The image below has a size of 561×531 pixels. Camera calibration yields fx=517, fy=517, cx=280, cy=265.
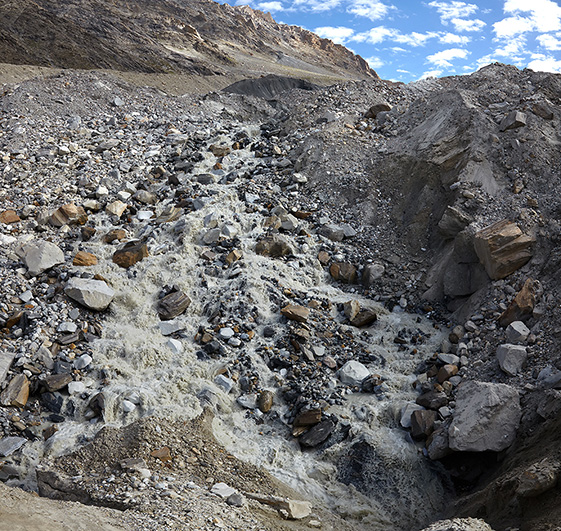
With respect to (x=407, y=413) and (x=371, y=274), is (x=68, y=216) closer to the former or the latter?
(x=371, y=274)

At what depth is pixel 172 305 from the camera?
805 cm

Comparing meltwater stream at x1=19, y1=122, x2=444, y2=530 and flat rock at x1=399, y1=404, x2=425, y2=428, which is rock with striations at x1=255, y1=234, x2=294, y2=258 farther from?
flat rock at x1=399, y1=404, x2=425, y2=428

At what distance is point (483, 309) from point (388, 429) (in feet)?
7.70

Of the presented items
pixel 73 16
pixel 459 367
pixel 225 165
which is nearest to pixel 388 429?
pixel 459 367

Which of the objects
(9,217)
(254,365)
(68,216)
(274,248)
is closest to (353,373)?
(254,365)

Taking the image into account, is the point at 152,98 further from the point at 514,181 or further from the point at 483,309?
the point at 483,309

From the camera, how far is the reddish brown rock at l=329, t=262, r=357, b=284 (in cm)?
901

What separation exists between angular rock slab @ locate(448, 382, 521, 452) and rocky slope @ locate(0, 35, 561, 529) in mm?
25

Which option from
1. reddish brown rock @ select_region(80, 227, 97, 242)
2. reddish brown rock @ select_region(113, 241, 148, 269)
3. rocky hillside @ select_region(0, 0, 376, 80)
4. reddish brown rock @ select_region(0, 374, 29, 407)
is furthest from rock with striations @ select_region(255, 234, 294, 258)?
rocky hillside @ select_region(0, 0, 376, 80)

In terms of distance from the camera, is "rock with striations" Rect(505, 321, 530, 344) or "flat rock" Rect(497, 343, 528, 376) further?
"rock with striations" Rect(505, 321, 530, 344)

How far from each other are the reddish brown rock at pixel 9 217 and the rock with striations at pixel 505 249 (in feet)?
26.2

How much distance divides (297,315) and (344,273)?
5.18 feet

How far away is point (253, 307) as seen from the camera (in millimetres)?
8008

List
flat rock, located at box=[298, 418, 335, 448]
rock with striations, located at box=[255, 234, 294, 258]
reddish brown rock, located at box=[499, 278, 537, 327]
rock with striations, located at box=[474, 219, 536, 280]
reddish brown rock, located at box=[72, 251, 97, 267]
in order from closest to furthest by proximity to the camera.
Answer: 1. flat rock, located at box=[298, 418, 335, 448]
2. reddish brown rock, located at box=[499, 278, 537, 327]
3. rock with striations, located at box=[474, 219, 536, 280]
4. reddish brown rock, located at box=[72, 251, 97, 267]
5. rock with striations, located at box=[255, 234, 294, 258]
